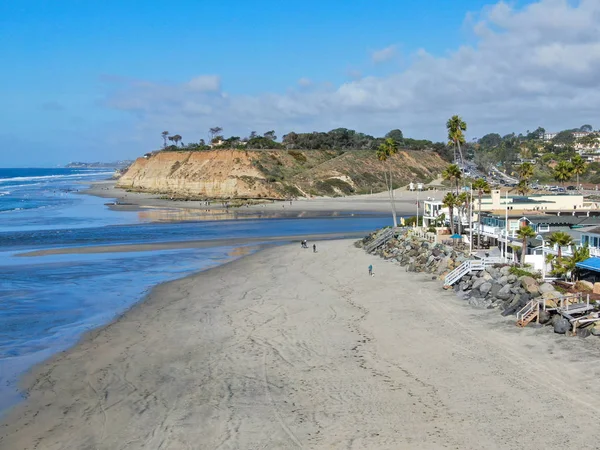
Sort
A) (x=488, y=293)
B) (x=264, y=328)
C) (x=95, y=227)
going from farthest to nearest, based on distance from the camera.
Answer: (x=95, y=227) < (x=488, y=293) < (x=264, y=328)

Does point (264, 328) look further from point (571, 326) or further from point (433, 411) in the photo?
point (571, 326)

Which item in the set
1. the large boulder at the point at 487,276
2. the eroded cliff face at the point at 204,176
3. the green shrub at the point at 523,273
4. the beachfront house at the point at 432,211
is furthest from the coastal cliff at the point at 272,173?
the green shrub at the point at 523,273

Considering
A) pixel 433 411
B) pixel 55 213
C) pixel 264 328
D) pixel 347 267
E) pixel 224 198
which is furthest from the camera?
pixel 224 198

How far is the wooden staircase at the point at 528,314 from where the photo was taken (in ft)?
80.2

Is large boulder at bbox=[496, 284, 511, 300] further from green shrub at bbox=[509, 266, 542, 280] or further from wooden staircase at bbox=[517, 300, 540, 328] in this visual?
wooden staircase at bbox=[517, 300, 540, 328]

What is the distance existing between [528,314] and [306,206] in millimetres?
75260

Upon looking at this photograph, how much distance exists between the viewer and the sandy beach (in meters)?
89.1

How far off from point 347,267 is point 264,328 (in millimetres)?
15882

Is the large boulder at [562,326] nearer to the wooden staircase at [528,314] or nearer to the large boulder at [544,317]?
the large boulder at [544,317]

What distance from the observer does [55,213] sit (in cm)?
9100

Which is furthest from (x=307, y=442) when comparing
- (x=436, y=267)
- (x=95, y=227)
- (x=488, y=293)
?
(x=95, y=227)

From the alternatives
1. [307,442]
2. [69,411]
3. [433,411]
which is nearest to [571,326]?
[433,411]

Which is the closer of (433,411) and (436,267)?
(433,411)

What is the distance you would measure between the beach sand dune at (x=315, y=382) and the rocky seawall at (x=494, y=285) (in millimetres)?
945
